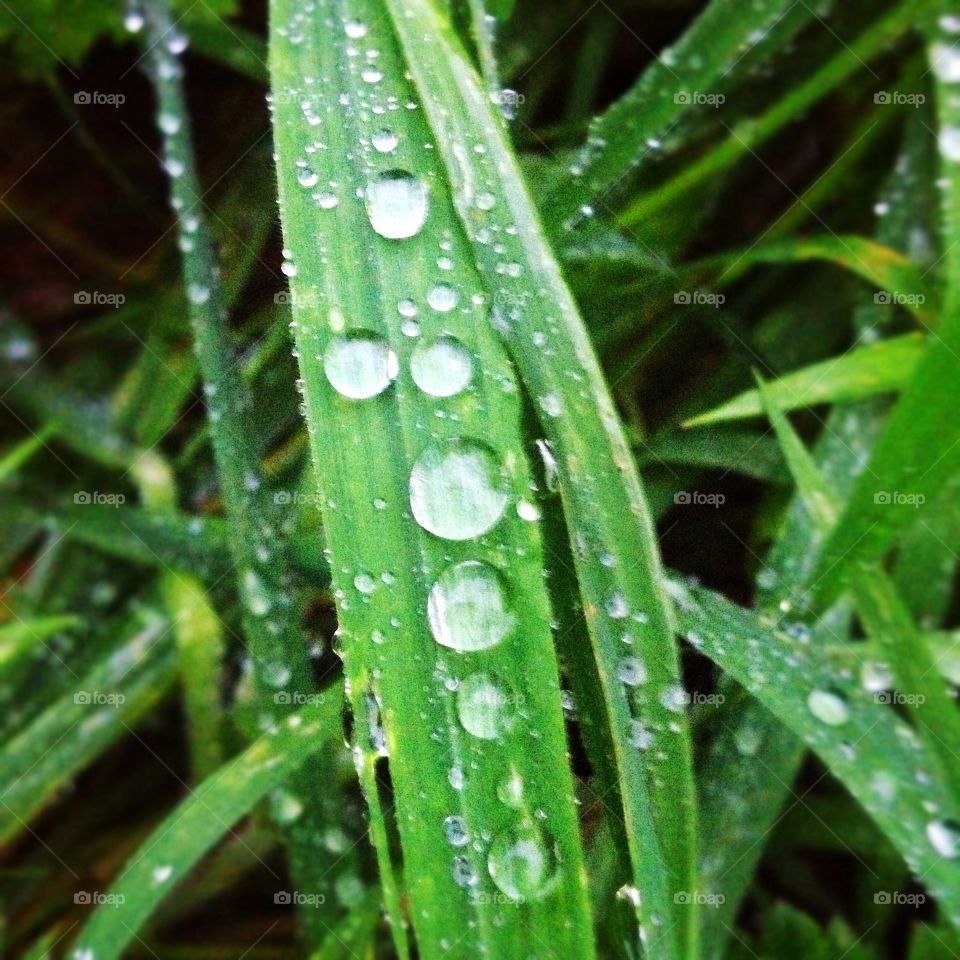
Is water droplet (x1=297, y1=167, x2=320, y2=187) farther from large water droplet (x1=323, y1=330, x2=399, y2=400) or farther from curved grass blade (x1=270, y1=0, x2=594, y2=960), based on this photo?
large water droplet (x1=323, y1=330, x2=399, y2=400)

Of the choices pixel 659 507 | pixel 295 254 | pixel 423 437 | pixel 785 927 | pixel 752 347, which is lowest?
pixel 785 927

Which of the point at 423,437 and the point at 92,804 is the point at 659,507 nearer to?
the point at 423,437

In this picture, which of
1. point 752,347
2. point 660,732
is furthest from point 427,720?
A: point 752,347

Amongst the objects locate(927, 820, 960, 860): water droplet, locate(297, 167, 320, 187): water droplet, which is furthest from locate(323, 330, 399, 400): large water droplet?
locate(927, 820, 960, 860): water droplet

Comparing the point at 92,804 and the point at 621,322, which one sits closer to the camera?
the point at 621,322

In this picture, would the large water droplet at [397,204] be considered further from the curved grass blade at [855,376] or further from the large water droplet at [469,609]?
the curved grass blade at [855,376]

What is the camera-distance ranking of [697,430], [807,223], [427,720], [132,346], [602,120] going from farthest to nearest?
1. [132,346]
2. [807,223]
3. [697,430]
4. [602,120]
5. [427,720]

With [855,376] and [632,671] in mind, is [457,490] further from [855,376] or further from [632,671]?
[855,376]
